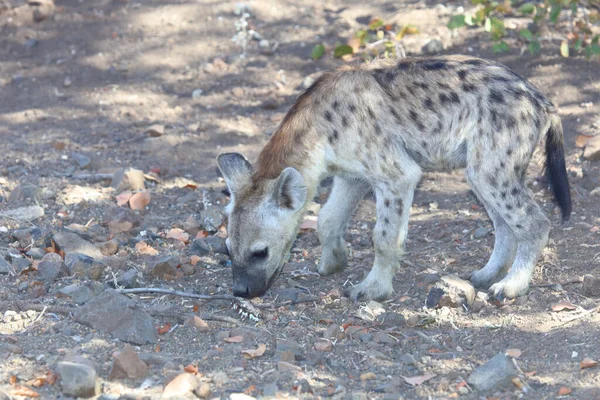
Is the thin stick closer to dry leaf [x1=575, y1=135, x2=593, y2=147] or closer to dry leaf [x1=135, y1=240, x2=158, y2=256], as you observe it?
dry leaf [x1=135, y1=240, x2=158, y2=256]

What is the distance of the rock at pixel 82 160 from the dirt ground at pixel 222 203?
19 millimetres

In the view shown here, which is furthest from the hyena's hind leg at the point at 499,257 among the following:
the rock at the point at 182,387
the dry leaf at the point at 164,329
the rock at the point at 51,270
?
the rock at the point at 51,270

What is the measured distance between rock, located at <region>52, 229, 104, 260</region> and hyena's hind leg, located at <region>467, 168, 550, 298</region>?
7.38 ft

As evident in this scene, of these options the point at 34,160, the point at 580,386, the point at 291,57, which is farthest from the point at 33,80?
the point at 580,386

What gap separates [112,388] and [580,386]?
6.47 feet

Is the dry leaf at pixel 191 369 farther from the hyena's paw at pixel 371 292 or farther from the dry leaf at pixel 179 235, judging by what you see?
→ the dry leaf at pixel 179 235

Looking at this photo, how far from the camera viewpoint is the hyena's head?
4.83m

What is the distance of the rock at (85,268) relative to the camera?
16.7 ft

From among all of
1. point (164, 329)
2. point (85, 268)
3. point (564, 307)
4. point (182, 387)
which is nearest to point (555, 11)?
point (564, 307)

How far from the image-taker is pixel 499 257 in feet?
17.3

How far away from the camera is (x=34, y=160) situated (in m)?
7.07

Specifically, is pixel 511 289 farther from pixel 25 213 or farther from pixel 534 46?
pixel 25 213

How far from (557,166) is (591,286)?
2.44ft

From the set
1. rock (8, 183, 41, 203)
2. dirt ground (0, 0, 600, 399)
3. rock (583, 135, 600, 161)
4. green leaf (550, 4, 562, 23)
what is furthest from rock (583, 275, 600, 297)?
rock (8, 183, 41, 203)
